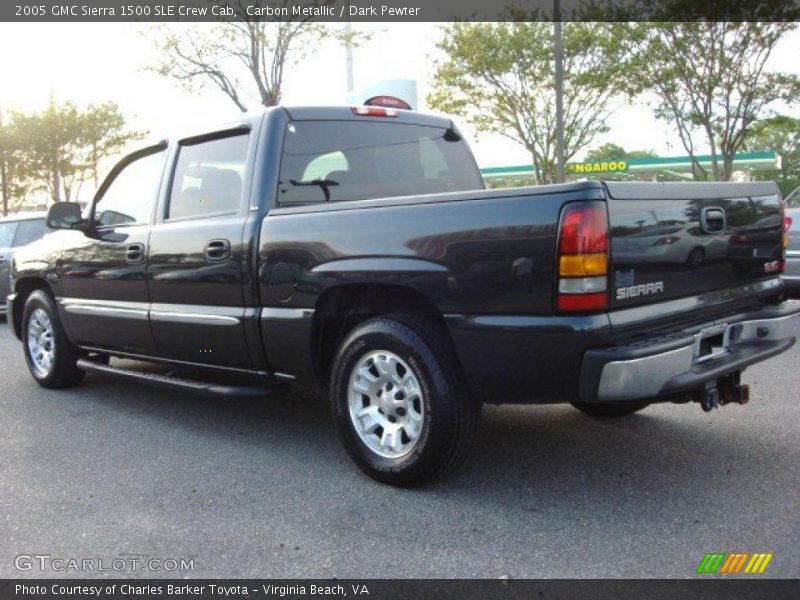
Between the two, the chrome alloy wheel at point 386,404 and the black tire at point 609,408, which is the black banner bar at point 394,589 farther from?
the black tire at point 609,408

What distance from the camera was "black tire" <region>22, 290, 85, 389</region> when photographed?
19.1ft

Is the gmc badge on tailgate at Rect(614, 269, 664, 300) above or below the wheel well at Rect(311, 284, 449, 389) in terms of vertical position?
above

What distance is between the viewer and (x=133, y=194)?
530cm

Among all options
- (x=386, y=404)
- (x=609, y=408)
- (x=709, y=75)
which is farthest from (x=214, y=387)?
(x=709, y=75)

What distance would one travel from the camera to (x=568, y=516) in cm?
334

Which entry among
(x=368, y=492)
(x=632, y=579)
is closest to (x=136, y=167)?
(x=368, y=492)

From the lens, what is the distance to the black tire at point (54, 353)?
583 cm

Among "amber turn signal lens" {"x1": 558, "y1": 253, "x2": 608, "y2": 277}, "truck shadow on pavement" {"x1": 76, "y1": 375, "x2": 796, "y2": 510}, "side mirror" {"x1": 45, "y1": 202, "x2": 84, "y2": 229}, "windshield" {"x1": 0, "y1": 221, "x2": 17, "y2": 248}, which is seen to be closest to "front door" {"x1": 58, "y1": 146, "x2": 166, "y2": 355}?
"side mirror" {"x1": 45, "y1": 202, "x2": 84, "y2": 229}

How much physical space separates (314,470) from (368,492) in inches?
18.0

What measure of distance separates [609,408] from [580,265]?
181 centimetres

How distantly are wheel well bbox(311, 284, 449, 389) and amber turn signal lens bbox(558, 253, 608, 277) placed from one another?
0.67 metres

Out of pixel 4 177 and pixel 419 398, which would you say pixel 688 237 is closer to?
pixel 419 398

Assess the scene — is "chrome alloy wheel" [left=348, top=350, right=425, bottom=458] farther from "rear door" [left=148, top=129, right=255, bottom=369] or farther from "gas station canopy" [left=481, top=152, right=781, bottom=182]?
"gas station canopy" [left=481, top=152, right=781, bottom=182]

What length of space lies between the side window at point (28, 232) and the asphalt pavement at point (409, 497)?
6646mm
